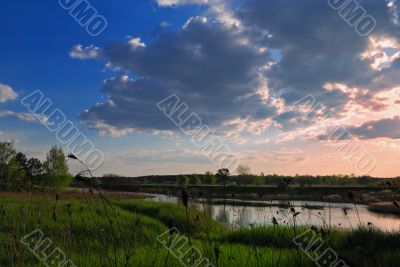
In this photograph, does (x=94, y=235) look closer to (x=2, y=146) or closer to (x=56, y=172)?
(x=56, y=172)

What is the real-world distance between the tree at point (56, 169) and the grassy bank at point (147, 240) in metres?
54.9

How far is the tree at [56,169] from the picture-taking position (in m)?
71.0

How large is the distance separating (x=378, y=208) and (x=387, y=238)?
3379 cm

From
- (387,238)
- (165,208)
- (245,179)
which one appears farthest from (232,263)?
(245,179)

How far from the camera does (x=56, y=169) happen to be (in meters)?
73.2

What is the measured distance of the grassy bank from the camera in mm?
6070

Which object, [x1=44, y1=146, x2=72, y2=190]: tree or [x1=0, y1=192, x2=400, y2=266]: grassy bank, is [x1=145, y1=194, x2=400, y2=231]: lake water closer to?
[x1=0, y1=192, x2=400, y2=266]: grassy bank

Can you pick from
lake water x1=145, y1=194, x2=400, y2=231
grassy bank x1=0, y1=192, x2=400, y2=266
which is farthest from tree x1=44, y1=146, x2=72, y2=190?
grassy bank x1=0, y1=192, x2=400, y2=266

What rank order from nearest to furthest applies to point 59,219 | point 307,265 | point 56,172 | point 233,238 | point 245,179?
point 307,265 < point 233,238 < point 59,219 < point 56,172 < point 245,179

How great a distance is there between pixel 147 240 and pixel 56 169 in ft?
213

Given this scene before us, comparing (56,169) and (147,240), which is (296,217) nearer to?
(147,240)

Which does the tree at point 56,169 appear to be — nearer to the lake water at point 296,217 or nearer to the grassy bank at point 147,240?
the lake water at point 296,217

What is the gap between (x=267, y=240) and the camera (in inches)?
496

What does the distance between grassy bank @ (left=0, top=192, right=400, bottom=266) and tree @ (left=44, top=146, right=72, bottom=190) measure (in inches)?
2160
